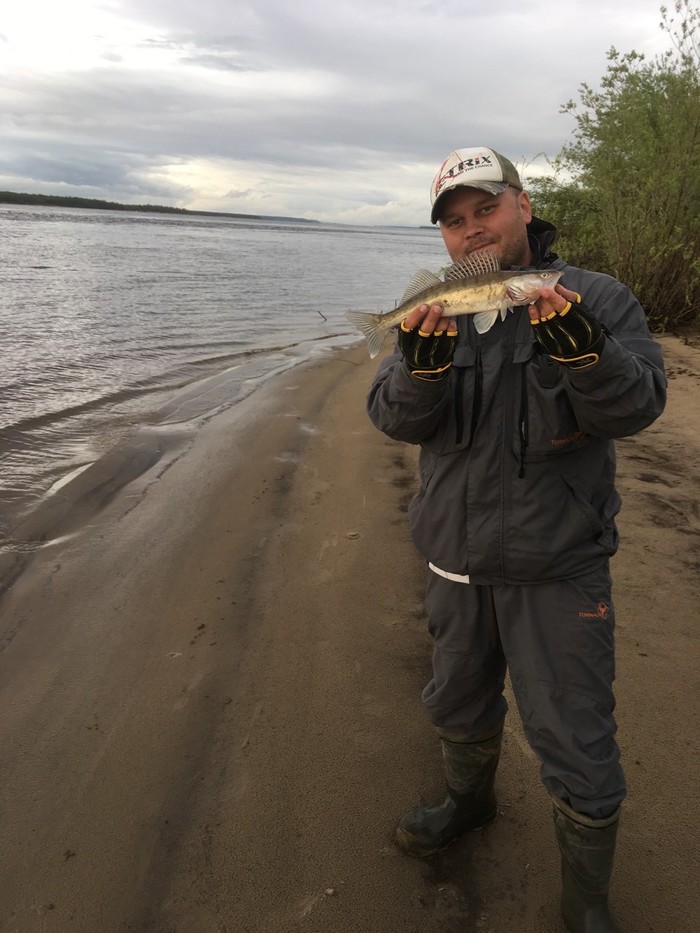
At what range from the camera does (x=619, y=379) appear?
2.23 m

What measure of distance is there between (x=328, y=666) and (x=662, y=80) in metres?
13.3

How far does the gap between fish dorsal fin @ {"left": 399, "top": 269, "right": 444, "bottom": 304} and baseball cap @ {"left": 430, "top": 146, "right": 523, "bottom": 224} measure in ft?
0.86

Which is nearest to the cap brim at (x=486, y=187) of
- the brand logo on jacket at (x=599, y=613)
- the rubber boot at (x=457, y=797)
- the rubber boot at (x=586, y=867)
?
the brand logo on jacket at (x=599, y=613)

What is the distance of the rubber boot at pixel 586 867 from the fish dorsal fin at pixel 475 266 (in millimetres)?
2083

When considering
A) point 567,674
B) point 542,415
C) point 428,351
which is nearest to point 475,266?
point 428,351

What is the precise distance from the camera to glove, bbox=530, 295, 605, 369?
2.17m

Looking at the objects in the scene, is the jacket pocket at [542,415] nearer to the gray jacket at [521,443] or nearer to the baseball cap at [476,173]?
the gray jacket at [521,443]

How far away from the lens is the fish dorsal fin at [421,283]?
2900 millimetres

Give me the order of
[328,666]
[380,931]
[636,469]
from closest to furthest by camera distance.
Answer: [380,931] < [328,666] < [636,469]

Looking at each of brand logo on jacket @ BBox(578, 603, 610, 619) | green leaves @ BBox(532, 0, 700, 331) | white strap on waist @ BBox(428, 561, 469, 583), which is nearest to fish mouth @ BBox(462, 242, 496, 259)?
white strap on waist @ BBox(428, 561, 469, 583)

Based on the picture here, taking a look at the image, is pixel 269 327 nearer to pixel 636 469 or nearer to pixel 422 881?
pixel 636 469

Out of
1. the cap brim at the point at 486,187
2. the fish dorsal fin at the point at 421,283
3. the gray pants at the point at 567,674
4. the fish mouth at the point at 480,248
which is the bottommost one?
the gray pants at the point at 567,674

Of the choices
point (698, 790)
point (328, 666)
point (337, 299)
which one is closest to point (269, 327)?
point (337, 299)

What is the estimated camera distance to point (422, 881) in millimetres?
2941
